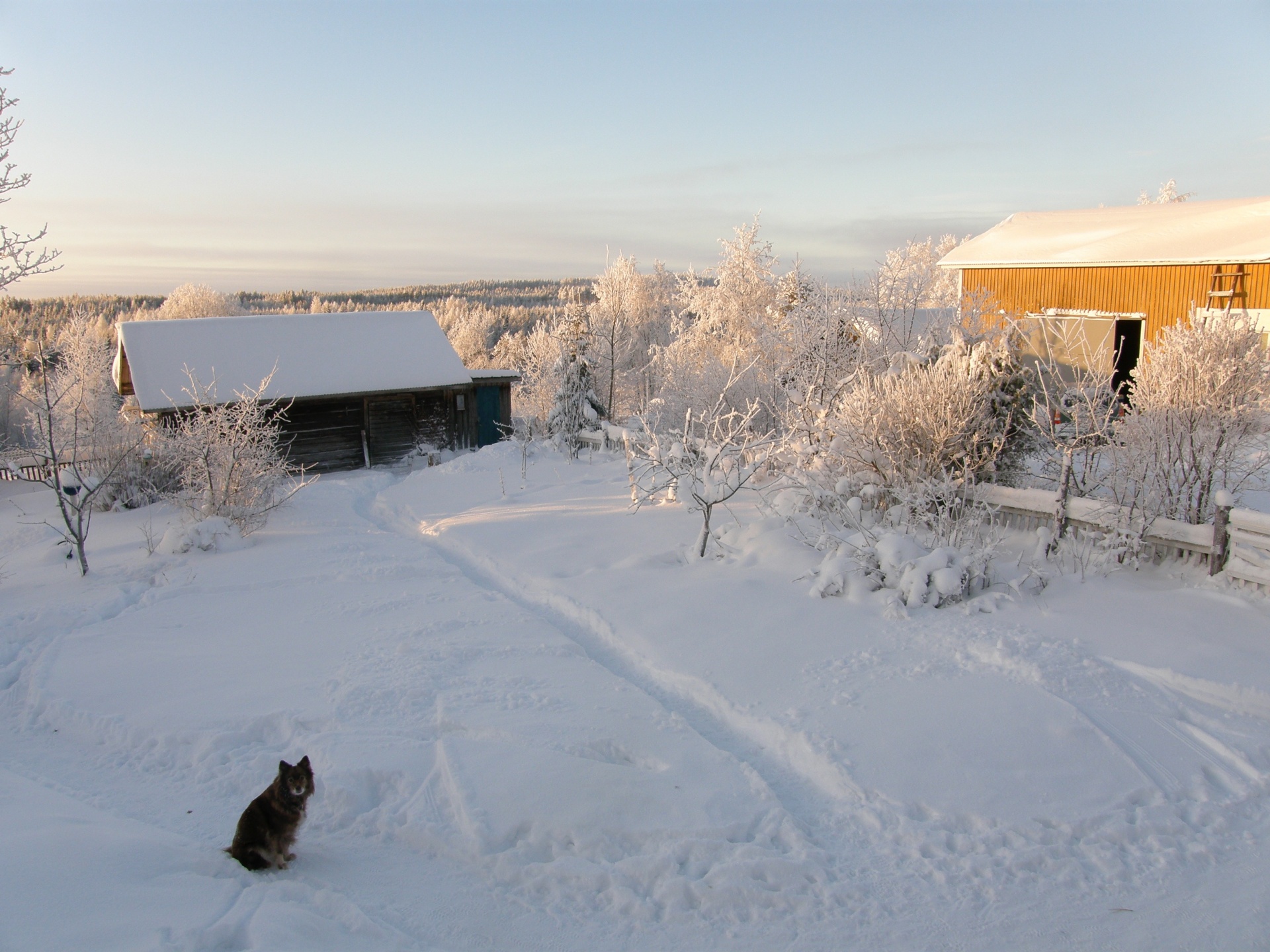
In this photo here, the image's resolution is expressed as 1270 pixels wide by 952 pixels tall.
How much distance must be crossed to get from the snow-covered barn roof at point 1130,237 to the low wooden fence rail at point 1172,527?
990 cm

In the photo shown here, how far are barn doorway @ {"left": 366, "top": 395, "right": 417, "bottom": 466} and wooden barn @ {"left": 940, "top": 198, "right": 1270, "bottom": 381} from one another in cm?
1516

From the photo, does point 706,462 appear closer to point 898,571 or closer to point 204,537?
point 898,571

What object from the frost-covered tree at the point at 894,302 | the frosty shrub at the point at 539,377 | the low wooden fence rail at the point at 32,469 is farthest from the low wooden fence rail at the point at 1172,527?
the frosty shrub at the point at 539,377

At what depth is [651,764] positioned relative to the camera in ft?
17.2

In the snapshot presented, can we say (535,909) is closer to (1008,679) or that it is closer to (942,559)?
(1008,679)

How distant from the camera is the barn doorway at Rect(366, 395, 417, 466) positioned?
21.6m

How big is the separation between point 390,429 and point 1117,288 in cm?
1850

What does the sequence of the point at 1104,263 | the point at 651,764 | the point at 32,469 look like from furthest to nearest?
the point at 32,469 < the point at 1104,263 < the point at 651,764

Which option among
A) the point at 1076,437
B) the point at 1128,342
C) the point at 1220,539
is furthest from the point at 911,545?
the point at 1128,342

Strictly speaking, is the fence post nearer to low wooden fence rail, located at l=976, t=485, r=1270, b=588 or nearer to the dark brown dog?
low wooden fence rail, located at l=976, t=485, r=1270, b=588

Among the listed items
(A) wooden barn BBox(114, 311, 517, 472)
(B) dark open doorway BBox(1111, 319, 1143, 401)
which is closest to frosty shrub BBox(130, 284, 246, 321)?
(A) wooden barn BBox(114, 311, 517, 472)

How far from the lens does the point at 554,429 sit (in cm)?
1992

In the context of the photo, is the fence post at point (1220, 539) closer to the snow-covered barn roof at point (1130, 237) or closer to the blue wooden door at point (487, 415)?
the snow-covered barn roof at point (1130, 237)

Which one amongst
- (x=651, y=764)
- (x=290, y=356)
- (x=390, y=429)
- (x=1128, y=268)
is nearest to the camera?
(x=651, y=764)
